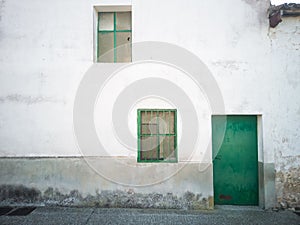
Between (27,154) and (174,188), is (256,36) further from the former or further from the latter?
(27,154)

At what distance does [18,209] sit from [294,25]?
776 cm

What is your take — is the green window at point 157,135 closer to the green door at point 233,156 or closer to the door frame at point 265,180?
the green door at point 233,156

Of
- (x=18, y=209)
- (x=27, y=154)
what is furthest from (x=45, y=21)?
(x=18, y=209)

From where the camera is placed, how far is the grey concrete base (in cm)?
541

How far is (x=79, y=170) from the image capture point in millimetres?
5488

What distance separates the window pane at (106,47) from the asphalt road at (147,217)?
3.64 meters

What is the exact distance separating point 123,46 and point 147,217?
4087 mm

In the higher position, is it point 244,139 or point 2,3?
point 2,3

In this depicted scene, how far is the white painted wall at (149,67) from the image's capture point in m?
5.50

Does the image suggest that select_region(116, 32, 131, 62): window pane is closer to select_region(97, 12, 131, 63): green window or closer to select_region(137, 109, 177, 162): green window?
select_region(97, 12, 131, 63): green window

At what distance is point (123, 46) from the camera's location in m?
5.94

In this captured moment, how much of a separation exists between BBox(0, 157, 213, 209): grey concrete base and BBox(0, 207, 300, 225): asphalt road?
0.23m

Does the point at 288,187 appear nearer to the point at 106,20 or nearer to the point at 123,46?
the point at 123,46

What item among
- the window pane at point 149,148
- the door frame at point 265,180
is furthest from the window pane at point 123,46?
the door frame at point 265,180
